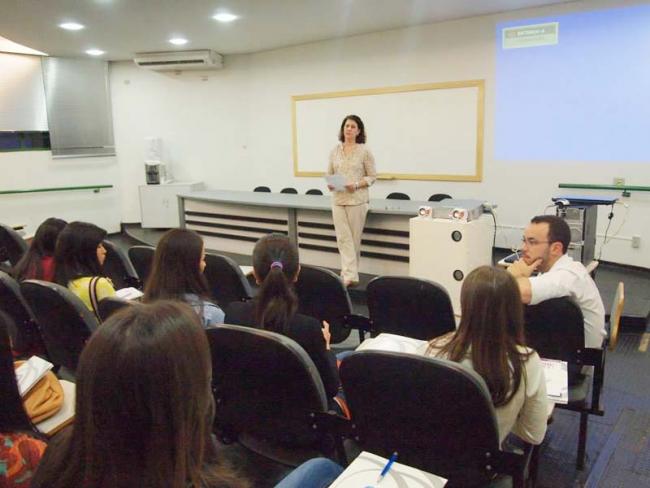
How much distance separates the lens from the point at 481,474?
1406 millimetres

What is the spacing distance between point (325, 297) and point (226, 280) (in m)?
0.67

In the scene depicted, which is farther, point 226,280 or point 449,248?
point 449,248

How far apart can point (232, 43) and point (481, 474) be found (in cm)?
633

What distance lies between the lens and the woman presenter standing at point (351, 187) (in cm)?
442

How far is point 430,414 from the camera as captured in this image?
1.38 metres

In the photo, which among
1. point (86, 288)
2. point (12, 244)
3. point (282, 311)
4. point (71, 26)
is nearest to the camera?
point (282, 311)

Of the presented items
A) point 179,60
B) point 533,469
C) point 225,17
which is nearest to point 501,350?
point 533,469

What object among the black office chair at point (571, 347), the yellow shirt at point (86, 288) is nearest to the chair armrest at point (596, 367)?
the black office chair at point (571, 347)

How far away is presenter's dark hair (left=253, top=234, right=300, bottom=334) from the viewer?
1.80 m

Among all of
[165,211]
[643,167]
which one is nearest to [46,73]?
[165,211]

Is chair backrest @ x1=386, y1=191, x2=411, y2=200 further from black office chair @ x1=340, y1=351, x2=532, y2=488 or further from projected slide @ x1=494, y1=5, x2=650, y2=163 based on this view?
black office chair @ x1=340, y1=351, x2=532, y2=488

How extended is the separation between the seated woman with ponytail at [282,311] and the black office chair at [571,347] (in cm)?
85

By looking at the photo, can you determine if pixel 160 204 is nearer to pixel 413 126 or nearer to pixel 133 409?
pixel 413 126

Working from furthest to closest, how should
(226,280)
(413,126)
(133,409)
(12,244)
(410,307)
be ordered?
(413,126)
(12,244)
(226,280)
(410,307)
(133,409)
